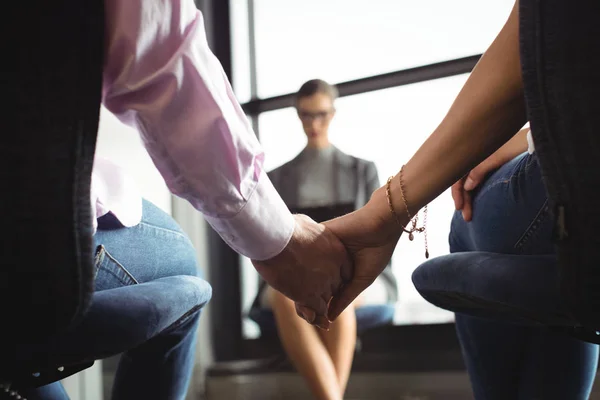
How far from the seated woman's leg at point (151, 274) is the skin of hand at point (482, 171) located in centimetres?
38

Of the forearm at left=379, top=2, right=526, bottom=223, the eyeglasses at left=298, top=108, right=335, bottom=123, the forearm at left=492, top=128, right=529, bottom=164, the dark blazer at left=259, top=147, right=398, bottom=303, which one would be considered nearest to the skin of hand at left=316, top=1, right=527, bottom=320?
the forearm at left=379, top=2, right=526, bottom=223

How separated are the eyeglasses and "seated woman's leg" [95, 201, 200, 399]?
183 centimetres

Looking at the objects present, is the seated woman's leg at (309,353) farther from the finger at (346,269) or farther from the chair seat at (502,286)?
the chair seat at (502,286)

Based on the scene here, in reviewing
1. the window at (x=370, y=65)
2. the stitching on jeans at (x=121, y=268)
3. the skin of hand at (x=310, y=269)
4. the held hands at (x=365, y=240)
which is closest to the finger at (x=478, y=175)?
the held hands at (x=365, y=240)

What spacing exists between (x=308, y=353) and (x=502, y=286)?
1.64 meters

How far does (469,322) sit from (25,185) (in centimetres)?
70

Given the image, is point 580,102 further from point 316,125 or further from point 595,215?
point 316,125

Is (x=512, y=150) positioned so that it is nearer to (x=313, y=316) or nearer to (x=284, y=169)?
(x=313, y=316)

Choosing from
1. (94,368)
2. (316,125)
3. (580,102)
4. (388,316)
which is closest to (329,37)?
(316,125)

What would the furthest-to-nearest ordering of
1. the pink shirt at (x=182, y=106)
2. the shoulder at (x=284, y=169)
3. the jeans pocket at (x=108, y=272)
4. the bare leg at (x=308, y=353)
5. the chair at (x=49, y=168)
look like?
the shoulder at (x=284, y=169) → the bare leg at (x=308, y=353) → the jeans pocket at (x=108, y=272) → the pink shirt at (x=182, y=106) → the chair at (x=49, y=168)

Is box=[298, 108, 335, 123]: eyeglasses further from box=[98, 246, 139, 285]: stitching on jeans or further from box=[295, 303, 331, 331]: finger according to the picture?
box=[98, 246, 139, 285]: stitching on jeans

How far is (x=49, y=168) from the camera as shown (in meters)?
0.45

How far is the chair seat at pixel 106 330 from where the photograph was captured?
515 millimetres

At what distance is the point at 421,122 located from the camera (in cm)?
248
